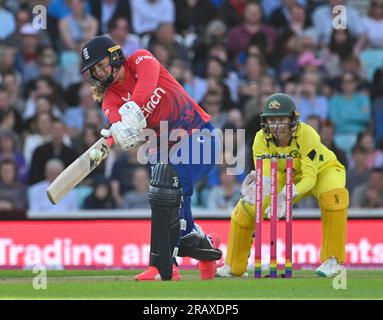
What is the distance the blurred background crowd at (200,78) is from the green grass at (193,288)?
4.24 metres

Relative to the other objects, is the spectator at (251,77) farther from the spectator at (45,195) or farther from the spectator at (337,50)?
the spectator at (45,195)

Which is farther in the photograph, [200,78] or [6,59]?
[200,78]

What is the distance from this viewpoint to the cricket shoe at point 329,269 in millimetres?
10039

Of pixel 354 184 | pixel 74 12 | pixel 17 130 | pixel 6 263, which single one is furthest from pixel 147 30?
pixel 6 263

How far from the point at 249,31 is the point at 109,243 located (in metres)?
4.68

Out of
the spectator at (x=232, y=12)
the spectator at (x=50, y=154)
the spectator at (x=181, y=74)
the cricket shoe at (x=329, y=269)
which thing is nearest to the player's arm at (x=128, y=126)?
the cricket shoe at (x=329, y=269)

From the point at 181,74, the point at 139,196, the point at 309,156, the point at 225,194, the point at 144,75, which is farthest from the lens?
the point at 181,74

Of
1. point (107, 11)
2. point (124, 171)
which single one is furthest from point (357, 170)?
point (107, 11)

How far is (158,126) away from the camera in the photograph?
9.70 meters

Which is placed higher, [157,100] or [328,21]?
[328,21]

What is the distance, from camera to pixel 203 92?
15805mm

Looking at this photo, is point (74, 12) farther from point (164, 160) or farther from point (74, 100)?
point (164, 160)

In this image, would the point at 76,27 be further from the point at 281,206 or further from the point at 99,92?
the point at 281,206

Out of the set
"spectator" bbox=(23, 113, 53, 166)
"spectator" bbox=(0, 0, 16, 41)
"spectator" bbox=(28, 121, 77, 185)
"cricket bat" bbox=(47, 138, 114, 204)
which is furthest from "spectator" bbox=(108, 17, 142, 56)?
"cricket bat" bbox=(47, 138, 114, 204)
